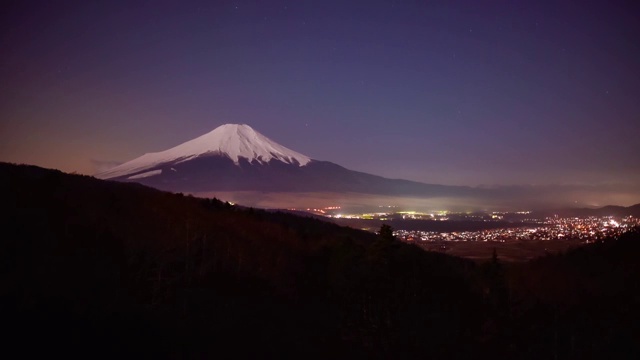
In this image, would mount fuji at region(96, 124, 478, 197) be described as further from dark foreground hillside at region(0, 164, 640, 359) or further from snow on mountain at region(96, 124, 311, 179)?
dark foreground hillside at region(0, 164, 640, 359)

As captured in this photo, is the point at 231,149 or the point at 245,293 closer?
the point at 245,293

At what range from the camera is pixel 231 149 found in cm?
15975

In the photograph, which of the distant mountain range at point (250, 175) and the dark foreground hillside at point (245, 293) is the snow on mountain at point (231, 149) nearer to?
the distant mountain range at point (250, 175)

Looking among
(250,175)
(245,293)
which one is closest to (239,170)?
(250,175)

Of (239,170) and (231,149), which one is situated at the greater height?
(231,149)

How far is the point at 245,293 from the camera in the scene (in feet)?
62.5

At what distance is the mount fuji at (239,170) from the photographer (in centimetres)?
11988

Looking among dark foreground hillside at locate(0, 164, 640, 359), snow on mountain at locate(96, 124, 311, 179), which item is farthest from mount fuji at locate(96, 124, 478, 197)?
dark foreground hillside at locate(0, 164, 640, 359)

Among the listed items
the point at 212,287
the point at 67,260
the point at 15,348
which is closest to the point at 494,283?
the point at 212,287

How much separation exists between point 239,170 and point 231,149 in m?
21.1

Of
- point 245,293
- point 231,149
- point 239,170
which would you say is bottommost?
point 245,293

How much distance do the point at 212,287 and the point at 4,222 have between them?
7.16 meters

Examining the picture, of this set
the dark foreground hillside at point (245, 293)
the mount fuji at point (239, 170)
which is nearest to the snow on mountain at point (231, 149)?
the mount fuji at point (239, 170)

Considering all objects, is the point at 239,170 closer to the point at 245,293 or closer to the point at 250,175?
the point at 250,175
